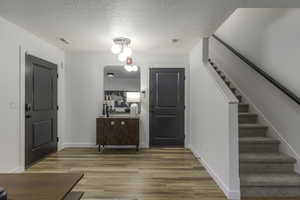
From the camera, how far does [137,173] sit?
12.2 ft

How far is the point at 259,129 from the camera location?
3.75 meters

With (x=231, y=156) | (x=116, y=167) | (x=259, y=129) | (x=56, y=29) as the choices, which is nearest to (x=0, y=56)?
(x=56, y=29)

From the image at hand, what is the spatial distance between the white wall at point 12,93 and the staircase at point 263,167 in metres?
3.17

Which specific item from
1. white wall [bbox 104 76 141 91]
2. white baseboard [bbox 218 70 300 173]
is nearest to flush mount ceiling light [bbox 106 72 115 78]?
white wall [bbox 104 76 141 91]

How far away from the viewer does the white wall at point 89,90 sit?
5.62 meters

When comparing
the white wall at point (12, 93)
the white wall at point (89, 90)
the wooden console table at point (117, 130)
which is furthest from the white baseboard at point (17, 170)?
the white wall at point (89, 90)

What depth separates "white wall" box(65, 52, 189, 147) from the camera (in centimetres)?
562

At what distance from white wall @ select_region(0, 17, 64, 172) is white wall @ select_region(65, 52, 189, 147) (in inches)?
64.1

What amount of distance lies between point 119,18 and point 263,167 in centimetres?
273

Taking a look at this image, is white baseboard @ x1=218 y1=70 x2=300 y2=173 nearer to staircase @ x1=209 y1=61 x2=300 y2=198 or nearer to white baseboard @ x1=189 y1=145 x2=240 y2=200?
staircase @ x1=209 y1=61 x2=300 y2=198

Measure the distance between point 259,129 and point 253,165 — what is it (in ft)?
2.63

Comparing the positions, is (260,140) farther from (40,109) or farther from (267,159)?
(40,109)

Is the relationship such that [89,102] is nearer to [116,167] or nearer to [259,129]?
[116,167]

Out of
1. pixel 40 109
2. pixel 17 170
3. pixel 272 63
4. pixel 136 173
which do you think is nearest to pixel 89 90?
pixel 40 109
